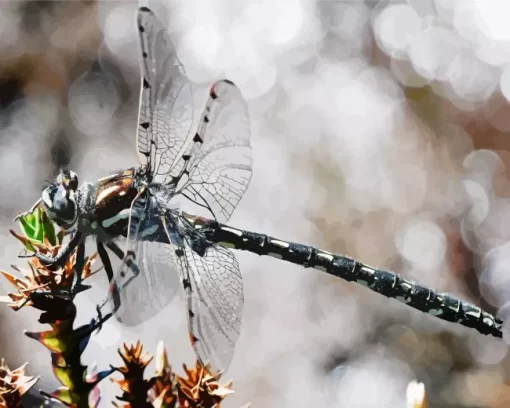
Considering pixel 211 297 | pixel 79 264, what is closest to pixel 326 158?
pixel 211 297

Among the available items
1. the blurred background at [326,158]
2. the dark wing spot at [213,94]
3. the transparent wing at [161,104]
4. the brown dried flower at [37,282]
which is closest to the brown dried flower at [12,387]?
the brown dried flower at [37,282]

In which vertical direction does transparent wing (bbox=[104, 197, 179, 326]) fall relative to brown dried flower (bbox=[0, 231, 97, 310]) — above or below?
above

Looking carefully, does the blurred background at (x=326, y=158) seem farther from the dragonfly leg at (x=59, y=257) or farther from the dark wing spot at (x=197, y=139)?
the dragonfly leg at (x=59, y=257)

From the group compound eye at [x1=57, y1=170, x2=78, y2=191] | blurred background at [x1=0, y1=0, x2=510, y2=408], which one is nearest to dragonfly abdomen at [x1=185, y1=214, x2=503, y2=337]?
compound eye at [x1=57, y1=170, x2=78, y2=191]

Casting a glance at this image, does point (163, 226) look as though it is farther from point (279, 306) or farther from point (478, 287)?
point (478, 287)

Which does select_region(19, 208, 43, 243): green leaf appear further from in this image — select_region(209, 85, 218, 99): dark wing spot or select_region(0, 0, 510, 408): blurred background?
select_region(0, 0, 510, 408): blurred background

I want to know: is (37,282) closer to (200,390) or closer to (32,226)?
(32,226)

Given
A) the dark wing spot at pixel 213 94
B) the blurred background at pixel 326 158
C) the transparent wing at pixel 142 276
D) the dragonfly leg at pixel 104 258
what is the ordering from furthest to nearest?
the blurred background at pixel 326 158, the dark wing spot at pixel 213 94, the dragonfly leg at pixel 104 258, the transparent wing at pixel 142 276

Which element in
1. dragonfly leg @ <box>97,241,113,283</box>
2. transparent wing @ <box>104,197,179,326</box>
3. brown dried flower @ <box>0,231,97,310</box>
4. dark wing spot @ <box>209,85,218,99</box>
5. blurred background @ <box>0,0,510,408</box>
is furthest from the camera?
blurred background @ <box>0,0,510,408</box>
